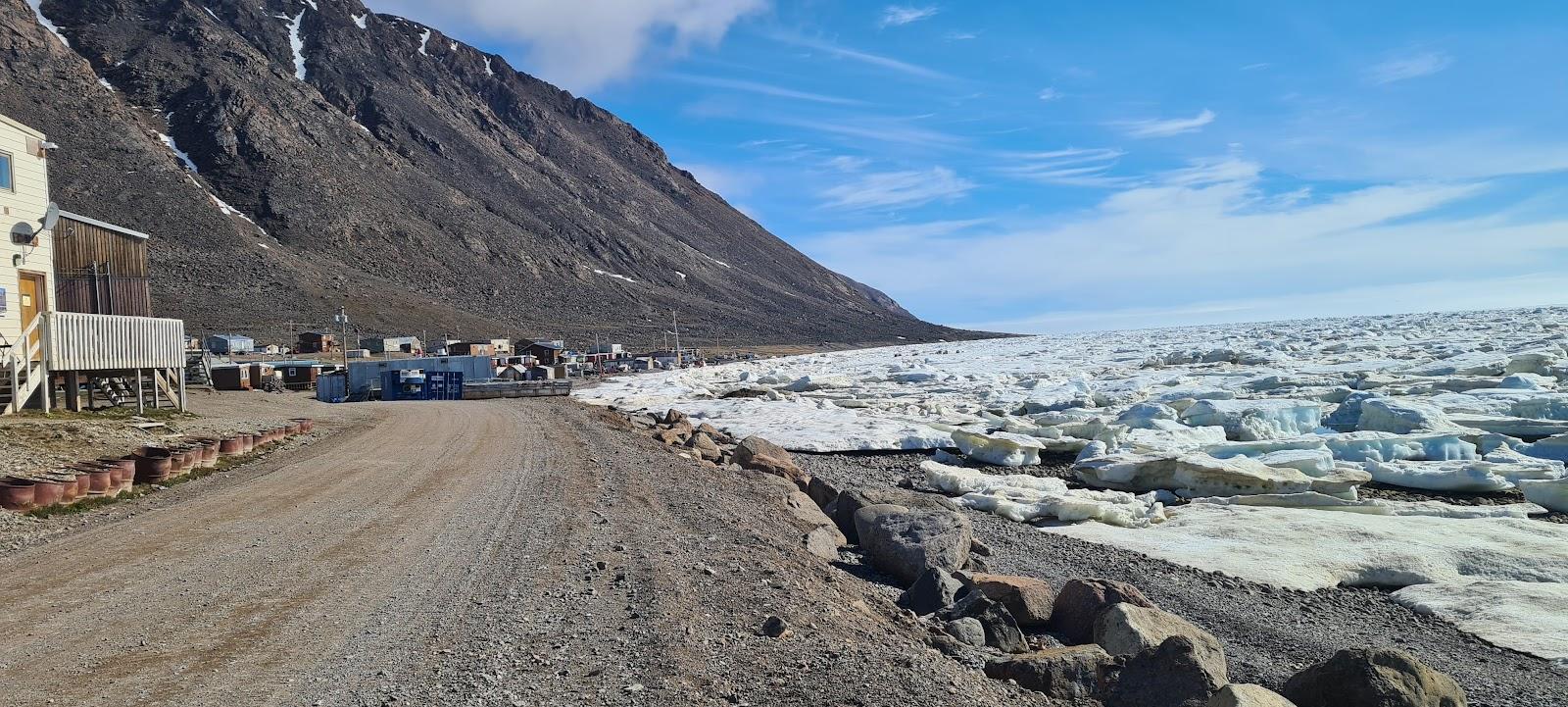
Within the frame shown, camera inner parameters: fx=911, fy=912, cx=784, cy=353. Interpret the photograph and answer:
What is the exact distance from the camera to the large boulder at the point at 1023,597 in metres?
6.93

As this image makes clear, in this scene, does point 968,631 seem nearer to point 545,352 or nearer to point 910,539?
point 910,539

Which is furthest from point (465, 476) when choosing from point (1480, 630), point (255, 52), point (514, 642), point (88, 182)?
point (255, 52)

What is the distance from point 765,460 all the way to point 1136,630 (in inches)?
329

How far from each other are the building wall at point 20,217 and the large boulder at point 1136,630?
16.8 metres

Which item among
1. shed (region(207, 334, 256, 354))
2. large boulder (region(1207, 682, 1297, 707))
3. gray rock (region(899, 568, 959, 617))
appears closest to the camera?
large boulder (region(1207, 682, 1297, 707))

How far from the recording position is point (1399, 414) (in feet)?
59.3

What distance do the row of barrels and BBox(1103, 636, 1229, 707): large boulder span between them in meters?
9.15

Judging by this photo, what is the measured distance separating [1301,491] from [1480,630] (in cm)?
562

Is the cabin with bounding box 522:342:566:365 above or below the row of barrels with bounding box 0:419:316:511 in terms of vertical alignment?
above

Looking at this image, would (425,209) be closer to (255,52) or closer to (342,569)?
(255,52)

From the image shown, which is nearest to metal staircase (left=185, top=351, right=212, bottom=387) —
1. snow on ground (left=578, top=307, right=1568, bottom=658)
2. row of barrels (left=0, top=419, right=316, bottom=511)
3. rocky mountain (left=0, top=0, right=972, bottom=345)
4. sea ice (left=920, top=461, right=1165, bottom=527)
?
snow on ground (left=578, top=307, right=1568, bottom=658)

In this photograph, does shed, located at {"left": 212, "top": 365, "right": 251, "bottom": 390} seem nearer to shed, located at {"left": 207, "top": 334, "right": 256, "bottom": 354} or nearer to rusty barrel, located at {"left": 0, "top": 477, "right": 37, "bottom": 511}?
shed, located at {"left": 207, "top": 334, "right": 256, "bottom": 354}

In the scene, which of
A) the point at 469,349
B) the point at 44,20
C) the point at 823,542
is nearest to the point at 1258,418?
the point at 823,542

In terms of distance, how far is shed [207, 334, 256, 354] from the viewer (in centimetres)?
6369
